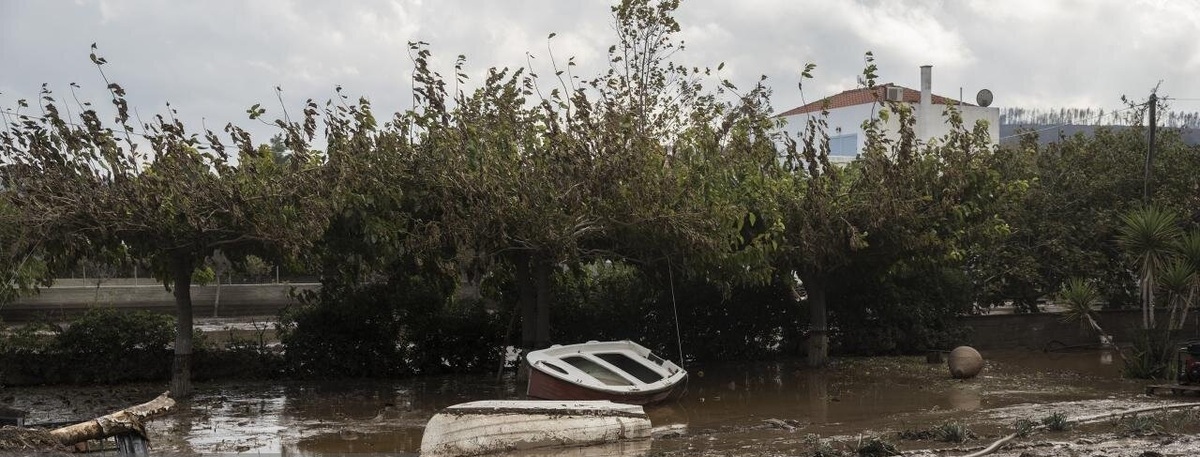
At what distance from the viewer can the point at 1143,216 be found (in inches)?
899

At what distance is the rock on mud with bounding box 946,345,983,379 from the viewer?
915 inches

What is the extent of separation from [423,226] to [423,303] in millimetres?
4570

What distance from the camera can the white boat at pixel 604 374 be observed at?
18.6 metres

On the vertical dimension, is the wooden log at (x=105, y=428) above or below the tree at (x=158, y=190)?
below

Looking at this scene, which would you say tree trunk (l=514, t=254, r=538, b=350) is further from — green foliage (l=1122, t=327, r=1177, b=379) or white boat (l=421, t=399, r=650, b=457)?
green foliage (l=1122, t=327, r=1177, b=379)

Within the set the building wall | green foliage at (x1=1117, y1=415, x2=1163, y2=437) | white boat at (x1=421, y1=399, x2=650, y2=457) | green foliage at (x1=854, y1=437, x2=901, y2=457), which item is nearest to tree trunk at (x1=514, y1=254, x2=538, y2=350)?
white boat at (x1=421, y1=399, x2=650, y2=457)

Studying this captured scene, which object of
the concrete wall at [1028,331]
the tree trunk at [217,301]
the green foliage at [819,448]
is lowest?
the green foliage at [819,448]

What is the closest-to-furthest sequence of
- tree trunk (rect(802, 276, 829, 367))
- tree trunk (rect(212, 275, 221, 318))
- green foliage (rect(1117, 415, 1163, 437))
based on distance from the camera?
green foliage (rect(1117, 415, 1163, 437))
tree trunk (rect(802, 276, 829, 367))
tree trunk (rect(212, 275, 221, 318))

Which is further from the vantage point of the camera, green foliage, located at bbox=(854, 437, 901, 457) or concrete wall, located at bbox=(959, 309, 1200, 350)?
concrete wall, located at bbox=(959, 309, 1200, 350)

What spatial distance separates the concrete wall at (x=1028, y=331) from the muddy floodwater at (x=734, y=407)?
342cm

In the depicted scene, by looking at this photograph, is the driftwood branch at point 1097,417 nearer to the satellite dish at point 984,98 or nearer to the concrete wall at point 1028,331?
the concrete wall at point 1028,331

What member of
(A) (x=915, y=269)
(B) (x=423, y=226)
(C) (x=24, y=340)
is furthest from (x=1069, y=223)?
(C) (x=24, y=340)

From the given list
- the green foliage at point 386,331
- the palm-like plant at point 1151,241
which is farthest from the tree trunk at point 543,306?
the palm-like plant at point 1151,241

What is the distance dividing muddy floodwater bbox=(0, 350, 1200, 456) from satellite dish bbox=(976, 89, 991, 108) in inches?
820
